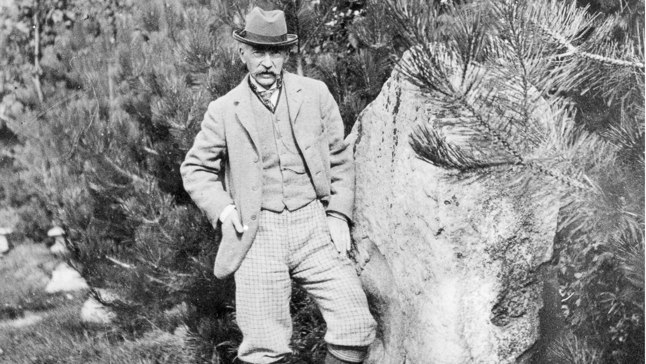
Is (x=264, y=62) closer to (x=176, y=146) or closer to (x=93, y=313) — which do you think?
(x=176, y=146)

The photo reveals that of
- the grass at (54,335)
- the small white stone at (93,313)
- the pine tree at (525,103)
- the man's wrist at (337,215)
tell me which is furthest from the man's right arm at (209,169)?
the small white stone at (93,313)

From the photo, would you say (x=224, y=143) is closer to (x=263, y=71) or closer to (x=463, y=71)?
(x=263, y=71)

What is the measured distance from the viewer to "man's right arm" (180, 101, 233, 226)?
278 centimetres

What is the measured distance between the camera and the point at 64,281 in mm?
5625

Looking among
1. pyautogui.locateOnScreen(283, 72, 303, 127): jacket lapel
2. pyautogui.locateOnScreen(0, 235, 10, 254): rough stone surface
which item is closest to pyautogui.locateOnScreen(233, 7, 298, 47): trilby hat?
pyautogui.locateOnScreen(283, 72, 303, 127): jacket lapel

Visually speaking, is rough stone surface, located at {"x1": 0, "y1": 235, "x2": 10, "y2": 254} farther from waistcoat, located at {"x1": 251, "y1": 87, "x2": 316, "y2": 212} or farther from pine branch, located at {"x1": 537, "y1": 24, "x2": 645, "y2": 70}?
pine branch, located at {"x1": 537, "y1": 24, "x2": 645, "y2": 70}

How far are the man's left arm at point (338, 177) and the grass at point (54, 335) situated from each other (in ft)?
4.96

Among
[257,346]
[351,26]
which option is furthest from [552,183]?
[351,26]

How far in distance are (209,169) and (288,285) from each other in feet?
1.71

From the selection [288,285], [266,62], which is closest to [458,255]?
[288,285]

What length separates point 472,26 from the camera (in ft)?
6.15

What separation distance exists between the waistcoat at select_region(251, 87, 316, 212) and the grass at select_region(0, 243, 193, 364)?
1518mm

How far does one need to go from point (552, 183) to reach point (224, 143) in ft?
3.96

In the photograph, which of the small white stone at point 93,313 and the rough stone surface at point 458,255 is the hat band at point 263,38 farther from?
the small white stone at point 93,313
